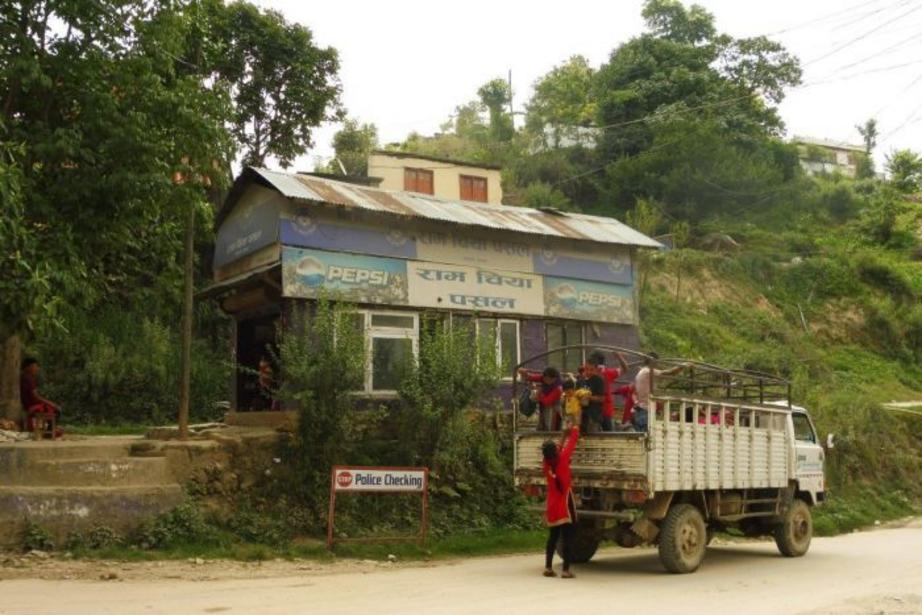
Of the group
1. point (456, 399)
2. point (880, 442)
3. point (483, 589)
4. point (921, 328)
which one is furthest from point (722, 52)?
point (483, 589)

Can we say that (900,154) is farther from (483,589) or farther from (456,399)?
(483,589)

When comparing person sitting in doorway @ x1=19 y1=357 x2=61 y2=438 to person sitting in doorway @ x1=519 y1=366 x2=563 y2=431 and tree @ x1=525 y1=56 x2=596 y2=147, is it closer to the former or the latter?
person sitting in doorway @ x1=519 y1=366 x2=563 y2=431

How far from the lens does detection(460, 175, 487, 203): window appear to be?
3812cm

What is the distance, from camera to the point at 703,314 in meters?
33.8

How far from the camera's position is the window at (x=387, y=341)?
52.5 ft

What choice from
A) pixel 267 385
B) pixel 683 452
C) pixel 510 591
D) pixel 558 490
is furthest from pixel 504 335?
pixel 510 591

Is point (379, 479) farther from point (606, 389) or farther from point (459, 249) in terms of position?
point (459, 249)

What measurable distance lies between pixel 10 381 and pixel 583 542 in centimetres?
1025

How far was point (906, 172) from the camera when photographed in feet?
178

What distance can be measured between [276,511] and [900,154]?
5301 centimetres

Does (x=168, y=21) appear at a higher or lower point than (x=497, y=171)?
lower

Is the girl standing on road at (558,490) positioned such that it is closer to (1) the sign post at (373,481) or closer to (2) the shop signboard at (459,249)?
(1) the sign post at (373,481)

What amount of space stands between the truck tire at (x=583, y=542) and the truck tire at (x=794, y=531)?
3222 mm

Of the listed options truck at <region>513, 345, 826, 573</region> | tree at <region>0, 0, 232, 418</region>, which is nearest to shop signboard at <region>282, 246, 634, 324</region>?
tree at <region>0, 0, 232, 418</region>
